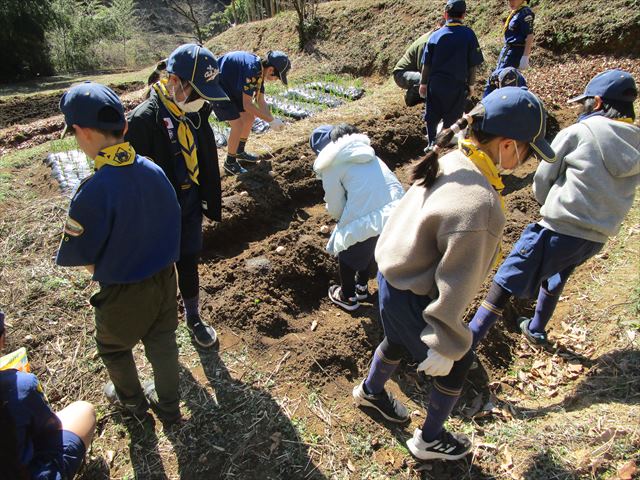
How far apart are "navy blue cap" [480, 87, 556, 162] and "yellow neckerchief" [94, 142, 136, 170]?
61.5 inches

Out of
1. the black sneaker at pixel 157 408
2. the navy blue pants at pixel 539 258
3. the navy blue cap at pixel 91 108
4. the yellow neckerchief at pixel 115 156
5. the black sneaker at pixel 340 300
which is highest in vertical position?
the navy blue cap at pixel 91 108

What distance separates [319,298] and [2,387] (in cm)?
254

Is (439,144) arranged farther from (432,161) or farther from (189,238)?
(189,238)

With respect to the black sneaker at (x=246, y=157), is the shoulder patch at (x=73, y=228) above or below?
above

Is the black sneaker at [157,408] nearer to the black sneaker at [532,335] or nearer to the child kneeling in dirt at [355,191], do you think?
the child kneeling in dirt at [355,191]

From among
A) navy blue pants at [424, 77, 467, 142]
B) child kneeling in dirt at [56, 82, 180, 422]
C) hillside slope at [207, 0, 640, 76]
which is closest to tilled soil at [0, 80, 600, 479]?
child kneeling in dirt at [56, 82, 180, 422]

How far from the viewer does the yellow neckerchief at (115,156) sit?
1956 millimetres

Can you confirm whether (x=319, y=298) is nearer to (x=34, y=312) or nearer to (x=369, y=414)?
(x=369, y=414)

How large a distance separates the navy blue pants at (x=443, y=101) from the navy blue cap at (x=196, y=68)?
3186 mm

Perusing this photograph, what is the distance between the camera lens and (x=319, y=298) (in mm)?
3887

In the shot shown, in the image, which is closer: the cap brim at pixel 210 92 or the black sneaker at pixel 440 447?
the black sneaker at pixel 440 447

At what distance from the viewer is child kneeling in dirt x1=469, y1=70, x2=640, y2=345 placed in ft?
8.62

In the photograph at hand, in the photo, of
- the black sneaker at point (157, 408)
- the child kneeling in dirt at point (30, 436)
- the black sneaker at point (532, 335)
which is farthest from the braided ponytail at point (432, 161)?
the black sneaker at point (532, 335)

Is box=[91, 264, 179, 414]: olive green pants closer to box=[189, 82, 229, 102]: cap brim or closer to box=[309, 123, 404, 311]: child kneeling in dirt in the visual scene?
box=[189, 82, 229, 102]: cap brim
